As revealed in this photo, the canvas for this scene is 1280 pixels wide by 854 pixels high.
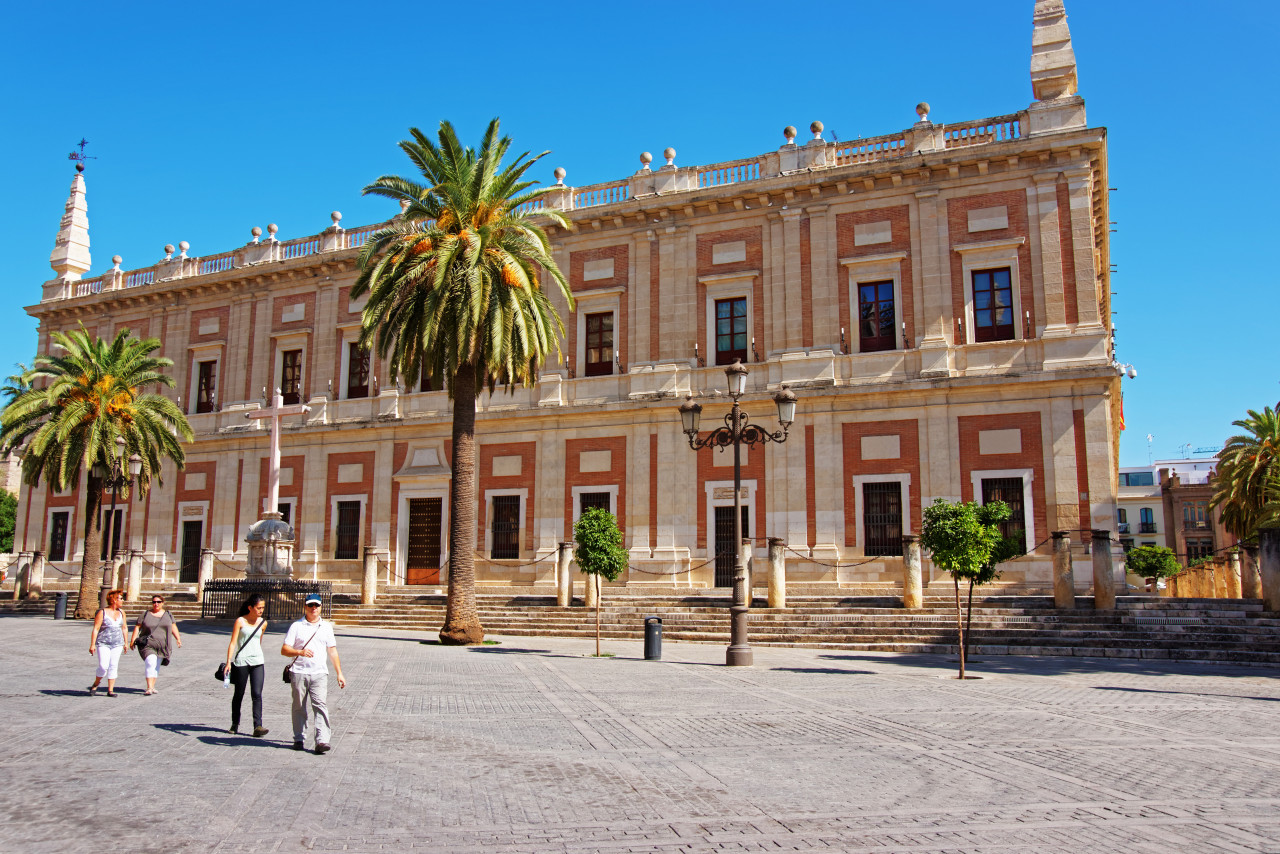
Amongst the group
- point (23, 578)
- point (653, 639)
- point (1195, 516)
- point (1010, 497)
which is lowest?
point (653, 639)

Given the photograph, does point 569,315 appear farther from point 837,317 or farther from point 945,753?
point 945,753

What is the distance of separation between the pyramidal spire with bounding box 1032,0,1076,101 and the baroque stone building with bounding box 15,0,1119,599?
0.07 metres

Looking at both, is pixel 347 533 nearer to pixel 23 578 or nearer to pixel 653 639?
pixel 23 578

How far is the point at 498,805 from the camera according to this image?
615cm

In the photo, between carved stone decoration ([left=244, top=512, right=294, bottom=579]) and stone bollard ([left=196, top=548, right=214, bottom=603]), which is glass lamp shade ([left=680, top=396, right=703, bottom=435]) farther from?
stone bollard ([left=196, top=548, right=214, bottom=603])

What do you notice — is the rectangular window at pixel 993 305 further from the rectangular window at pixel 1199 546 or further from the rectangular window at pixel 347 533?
the rectangular window at pixel 1199 546

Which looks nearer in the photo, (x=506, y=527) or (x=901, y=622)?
(x=901, y=622)

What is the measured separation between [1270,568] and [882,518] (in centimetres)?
833

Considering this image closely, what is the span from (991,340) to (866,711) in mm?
15448

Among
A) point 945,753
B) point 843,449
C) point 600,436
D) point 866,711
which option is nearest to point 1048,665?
point 866,711

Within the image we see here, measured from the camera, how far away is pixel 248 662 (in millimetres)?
8719

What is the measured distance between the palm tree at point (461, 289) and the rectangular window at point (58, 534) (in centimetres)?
2201

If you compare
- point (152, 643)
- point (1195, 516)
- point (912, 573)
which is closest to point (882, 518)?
point (912, 573)

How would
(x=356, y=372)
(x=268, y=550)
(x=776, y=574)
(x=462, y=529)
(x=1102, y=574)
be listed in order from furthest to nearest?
(x=356, y=372) < (x=268, y=550) < (x=776, y=574) < (x=462, y=529) < (x=1102, y=574)
